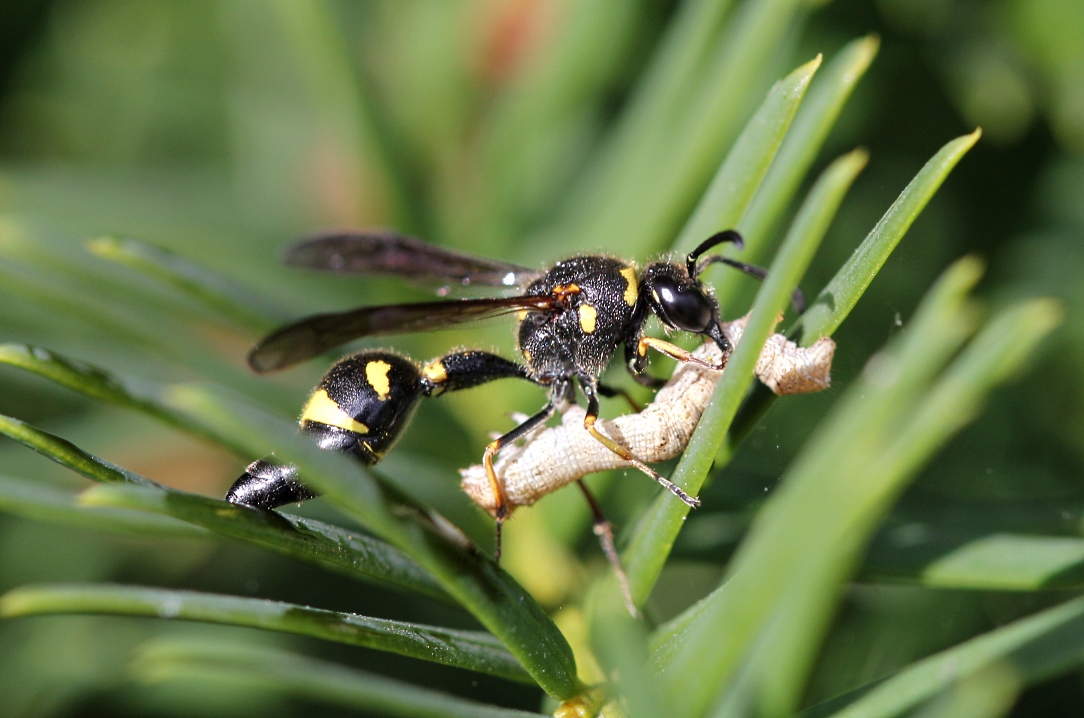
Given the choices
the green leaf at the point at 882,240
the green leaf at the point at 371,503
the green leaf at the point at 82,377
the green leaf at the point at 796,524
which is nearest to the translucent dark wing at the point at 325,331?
the green leaf at the point at 371,503

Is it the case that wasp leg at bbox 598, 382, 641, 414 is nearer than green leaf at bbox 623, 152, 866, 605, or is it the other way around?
green leaf at bbox 623, 152, 866, 605

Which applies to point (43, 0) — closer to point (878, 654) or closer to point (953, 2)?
point (953, 2)

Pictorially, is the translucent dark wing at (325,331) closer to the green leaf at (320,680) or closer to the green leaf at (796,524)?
the green leaf at (320,680)

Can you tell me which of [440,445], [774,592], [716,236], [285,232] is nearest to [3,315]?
[285,232]

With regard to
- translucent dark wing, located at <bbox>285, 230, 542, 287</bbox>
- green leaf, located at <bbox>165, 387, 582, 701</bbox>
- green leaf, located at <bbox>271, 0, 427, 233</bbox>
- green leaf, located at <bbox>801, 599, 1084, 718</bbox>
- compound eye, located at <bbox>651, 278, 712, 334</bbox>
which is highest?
green leaf, located at <bbox>271, 0, 427, 233</bbox>

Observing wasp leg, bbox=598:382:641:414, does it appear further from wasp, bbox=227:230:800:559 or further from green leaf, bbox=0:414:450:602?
green leaf, bbox=0:414:450:602

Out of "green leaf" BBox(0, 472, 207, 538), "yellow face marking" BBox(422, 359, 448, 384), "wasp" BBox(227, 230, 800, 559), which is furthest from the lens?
"yellow face marking" BBox(422, 359, 448, 384)

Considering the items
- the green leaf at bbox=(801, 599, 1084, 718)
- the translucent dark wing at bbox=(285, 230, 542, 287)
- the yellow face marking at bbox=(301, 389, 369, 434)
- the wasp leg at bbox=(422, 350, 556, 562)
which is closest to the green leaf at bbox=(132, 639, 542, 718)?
the green leaf at bbox=(801, 599, 1084, 718)
